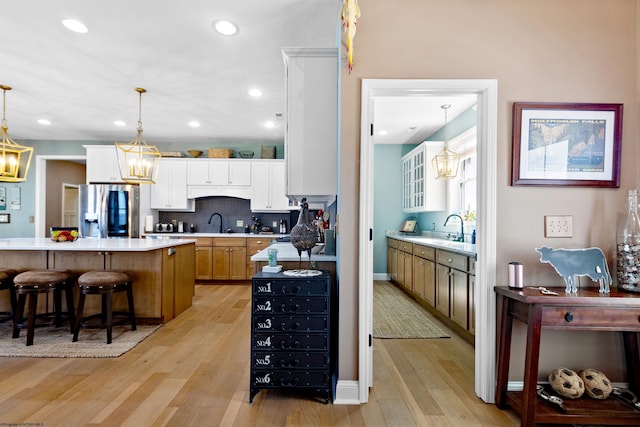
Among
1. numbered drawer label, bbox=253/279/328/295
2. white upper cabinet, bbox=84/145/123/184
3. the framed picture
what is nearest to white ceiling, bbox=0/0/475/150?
white upper cabinet, bbox=84/145/123/184

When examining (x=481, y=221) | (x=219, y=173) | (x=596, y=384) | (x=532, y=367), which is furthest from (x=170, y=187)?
(x=596, y=384)

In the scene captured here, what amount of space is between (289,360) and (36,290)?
2680 mm

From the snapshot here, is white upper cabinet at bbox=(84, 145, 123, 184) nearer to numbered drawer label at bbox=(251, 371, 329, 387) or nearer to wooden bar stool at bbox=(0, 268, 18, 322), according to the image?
wooden bar stool at bbox=(0, 268, 18, 322)

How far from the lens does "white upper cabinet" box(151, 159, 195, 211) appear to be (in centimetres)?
652

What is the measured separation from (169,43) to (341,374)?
315 cm

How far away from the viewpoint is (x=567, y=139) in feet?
7.33

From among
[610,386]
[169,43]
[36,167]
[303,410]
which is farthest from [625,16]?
[36,167]

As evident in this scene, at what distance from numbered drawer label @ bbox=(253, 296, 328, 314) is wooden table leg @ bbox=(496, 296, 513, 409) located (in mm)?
1121

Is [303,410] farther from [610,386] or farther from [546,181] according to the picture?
[546,181]

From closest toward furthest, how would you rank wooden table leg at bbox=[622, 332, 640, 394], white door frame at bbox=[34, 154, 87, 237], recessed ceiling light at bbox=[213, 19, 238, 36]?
wooden table leg at bbox=[622, 332, 640, 394] → recessed ceiling light at bbox=[213, 19, 238, 36] → white door frame at bbox=[34, 154, 87, 237]

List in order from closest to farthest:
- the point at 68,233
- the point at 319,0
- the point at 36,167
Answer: the point at 319,0 < the point at 68,233 < the point at 36,167

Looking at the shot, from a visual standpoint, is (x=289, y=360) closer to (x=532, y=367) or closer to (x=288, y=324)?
(x=288, y=324)

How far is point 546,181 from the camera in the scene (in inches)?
88.2

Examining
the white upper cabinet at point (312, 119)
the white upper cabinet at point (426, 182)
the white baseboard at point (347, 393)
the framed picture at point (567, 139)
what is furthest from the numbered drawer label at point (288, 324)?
the white upper cabinet at point (426, 182)
